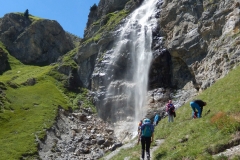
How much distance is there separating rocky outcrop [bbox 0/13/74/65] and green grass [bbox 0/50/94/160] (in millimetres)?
41272

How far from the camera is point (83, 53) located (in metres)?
81.8

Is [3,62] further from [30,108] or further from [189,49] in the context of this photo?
[189,49]

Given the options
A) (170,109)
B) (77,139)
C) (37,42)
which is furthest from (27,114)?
(37,42)

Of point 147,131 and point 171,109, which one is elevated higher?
point 171,109

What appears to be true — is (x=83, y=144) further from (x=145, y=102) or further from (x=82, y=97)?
(x=82, y=97)

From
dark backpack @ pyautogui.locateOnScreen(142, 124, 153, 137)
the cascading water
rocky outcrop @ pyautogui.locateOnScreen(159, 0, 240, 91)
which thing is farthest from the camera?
the cascading water

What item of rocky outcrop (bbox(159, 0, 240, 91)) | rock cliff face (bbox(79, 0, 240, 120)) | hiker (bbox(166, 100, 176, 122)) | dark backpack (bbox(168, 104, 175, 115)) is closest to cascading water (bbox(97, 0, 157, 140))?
rock cliff face (bbox(79, 0, 240, 120))

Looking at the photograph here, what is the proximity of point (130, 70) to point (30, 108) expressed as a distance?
22.7 meters

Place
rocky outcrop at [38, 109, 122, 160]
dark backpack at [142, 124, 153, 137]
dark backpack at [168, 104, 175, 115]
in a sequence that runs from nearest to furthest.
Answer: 1. dark backpack at [142, 124, 153, 137]
2. dark backpack at [168, 104, 175, 115]
3. rocky outcrop at [38, 109, 122, 160]

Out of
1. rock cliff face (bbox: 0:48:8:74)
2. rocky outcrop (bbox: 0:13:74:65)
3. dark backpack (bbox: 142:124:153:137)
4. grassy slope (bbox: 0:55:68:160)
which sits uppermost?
rocky outcrop (bbox: 0:13:74:65)

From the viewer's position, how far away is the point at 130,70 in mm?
62938

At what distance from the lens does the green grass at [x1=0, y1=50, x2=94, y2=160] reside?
45.9 meters

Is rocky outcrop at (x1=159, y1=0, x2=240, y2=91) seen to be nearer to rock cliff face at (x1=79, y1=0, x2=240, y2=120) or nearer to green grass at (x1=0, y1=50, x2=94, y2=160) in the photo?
rock cliff face at (x1=79, y1=0, x2=240, y2=120)

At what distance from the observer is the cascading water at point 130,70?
185 ft
